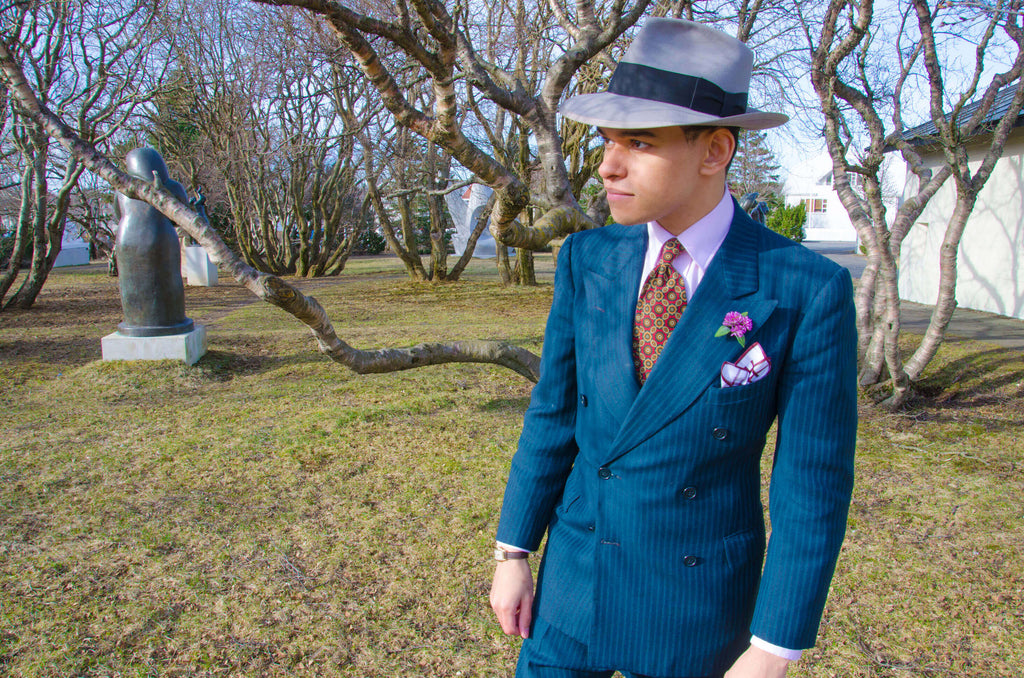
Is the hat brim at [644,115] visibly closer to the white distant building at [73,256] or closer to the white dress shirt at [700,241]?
the white dress shirt at [700,241]

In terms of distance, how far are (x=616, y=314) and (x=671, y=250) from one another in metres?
0.17

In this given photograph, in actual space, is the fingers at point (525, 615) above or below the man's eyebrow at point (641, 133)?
below

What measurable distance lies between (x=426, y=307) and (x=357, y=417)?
8.17 metres

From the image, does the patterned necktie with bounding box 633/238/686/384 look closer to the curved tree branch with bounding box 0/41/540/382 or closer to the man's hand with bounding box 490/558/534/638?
the man's hand with bounding box 490/558/534/638

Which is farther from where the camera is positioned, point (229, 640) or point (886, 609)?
point (886, 609)

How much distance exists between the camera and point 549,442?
158 cm

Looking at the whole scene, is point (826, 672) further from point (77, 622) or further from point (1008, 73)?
point (1008, 73)

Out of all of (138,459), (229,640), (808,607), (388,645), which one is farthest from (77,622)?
(808,607)

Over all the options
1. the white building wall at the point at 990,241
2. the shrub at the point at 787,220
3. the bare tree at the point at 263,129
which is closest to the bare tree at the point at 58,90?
the bare tree at the point at 263,129

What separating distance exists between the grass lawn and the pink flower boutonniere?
76.5 inches

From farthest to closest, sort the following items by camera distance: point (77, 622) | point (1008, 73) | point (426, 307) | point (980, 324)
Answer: point (426, 307) < point (980, 324) < point (1008, 73) < point (77, 622)

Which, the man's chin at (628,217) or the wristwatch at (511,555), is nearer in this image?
the man's chin at (628,217)

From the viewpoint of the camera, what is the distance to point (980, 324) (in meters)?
9.95

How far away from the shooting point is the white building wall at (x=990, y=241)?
1060 cm
